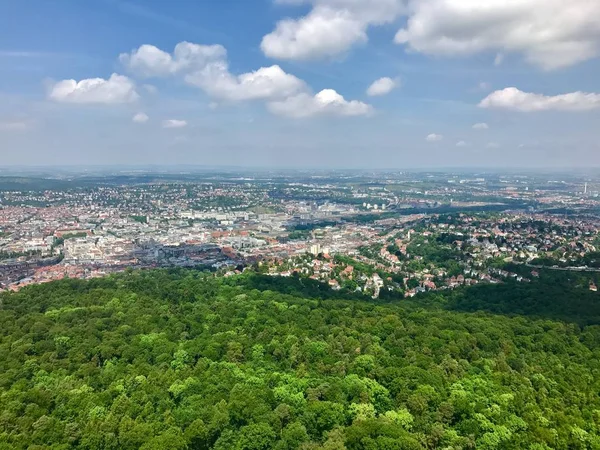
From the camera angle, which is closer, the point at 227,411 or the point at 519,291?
the point at 227,411

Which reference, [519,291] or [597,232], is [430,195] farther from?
[519,291]

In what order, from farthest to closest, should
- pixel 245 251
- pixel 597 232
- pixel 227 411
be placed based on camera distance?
pixel 597 232
pixel 245 251
pixel 227 411

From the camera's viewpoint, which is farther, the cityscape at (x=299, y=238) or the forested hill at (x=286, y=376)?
the cityscape at (x=299, y=238)

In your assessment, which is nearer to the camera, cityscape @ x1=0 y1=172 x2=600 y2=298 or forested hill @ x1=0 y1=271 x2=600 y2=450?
forested hill @ x1=0 y1=271 x2=600 y2=450

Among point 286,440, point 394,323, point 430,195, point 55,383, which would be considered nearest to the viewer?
point 286,440

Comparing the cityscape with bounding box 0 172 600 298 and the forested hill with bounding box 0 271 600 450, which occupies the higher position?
the forested hill with bounding box 0 271 600 450

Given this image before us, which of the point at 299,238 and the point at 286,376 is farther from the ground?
the point at 286,376

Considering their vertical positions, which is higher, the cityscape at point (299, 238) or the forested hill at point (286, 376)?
the forested hill at point (286, 376)

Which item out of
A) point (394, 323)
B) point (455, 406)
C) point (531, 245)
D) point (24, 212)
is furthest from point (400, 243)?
point (24, 212)
